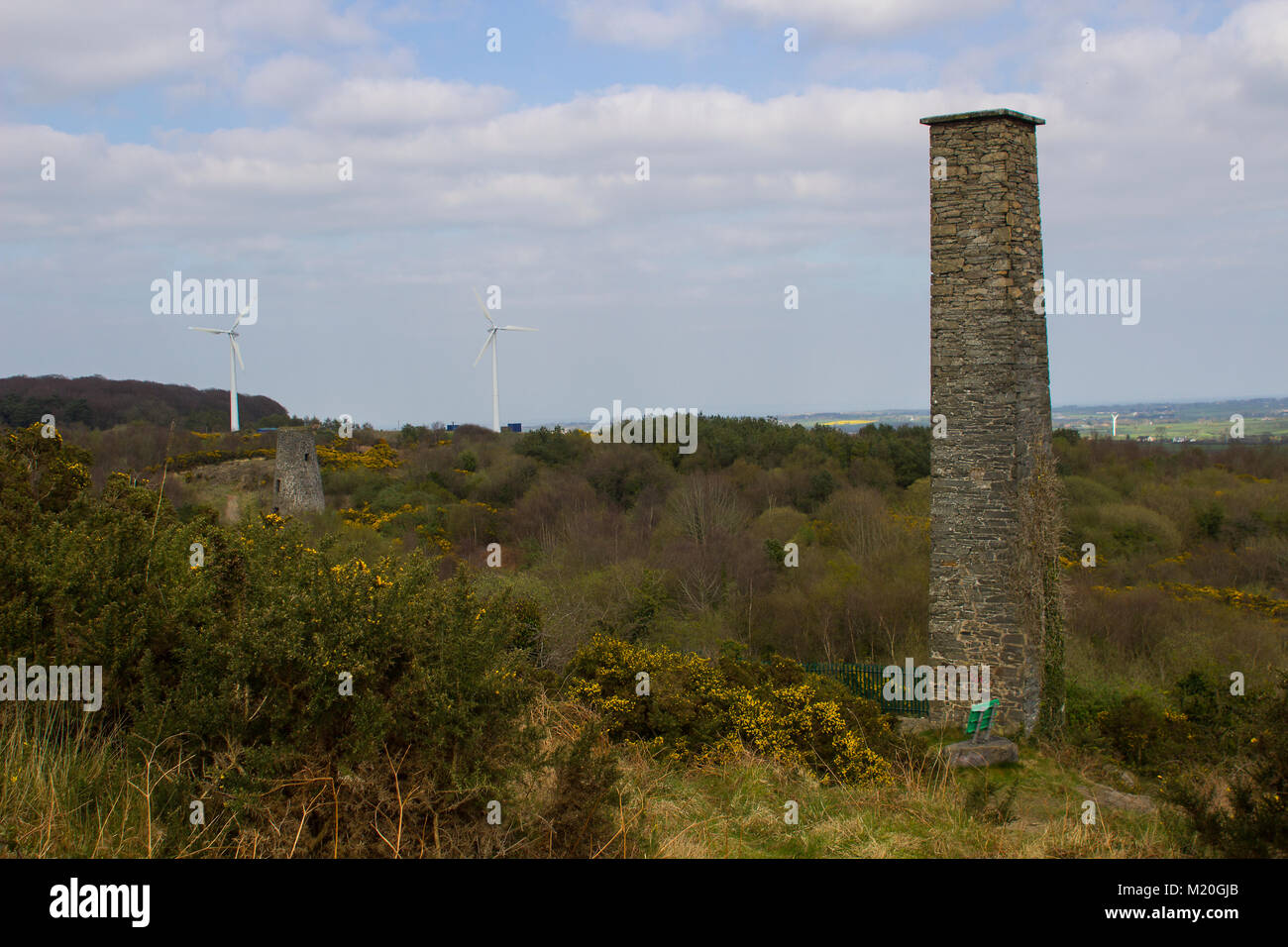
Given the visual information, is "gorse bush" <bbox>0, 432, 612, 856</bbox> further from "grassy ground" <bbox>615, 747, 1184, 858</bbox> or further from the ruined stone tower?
the ruined stone tower

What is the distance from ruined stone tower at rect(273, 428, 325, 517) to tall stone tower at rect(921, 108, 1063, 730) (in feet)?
82.8

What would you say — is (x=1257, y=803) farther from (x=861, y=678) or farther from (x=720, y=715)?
(x=861, y=678)

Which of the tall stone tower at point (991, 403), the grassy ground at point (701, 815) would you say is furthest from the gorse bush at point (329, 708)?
the tall stone tower at point (991, 403)

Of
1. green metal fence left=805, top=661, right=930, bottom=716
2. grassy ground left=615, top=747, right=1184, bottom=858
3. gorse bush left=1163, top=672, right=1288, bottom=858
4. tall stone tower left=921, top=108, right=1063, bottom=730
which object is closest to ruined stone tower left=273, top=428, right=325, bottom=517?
green metal fence left=805, top=661, right=930, bottom=716

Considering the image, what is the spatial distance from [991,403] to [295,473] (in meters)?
27.1

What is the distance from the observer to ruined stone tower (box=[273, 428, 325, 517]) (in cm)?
3444

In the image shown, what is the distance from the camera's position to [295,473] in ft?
114

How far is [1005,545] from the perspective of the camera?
605 inches

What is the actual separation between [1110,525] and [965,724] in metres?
21.2

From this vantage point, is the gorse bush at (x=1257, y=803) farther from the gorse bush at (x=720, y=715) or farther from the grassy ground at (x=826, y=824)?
the gorse bush at (x=720, y=715)

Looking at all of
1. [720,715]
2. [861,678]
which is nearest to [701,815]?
[720,715]
